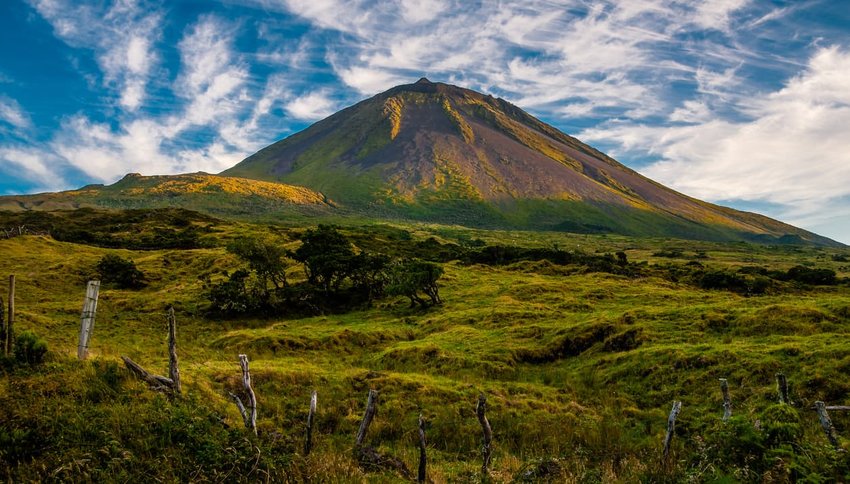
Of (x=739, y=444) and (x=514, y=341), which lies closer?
(x=739, y=444)

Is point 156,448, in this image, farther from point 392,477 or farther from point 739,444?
point 739,444

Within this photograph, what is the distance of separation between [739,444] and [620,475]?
2.80 m

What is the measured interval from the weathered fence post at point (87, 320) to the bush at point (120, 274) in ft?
161

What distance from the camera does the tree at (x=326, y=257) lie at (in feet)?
176

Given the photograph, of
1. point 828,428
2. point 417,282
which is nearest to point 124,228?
point 417,282

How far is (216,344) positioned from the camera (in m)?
34.7

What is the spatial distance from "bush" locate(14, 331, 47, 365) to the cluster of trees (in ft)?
116

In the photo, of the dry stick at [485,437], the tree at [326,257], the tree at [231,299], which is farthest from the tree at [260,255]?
the dry stick at [485,437]

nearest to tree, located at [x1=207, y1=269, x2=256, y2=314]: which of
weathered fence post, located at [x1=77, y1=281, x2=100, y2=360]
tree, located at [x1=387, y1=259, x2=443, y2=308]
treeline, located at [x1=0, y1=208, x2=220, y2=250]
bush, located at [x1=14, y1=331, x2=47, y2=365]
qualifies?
tree, located at [x1=387, y1=259, x2=443, y2=308]

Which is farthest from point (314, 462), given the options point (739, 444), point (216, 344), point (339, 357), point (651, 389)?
point (216, 344)

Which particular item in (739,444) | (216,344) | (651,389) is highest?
(739,444)

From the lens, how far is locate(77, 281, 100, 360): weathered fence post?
1294 cm

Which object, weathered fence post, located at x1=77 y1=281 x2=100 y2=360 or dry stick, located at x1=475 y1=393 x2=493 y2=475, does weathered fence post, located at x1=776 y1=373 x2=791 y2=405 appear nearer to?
dry stick, located at x1=475 y1=393 x2=493 y2=475

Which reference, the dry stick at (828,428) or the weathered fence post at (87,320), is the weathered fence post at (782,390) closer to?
the dry stick at (828,428)
